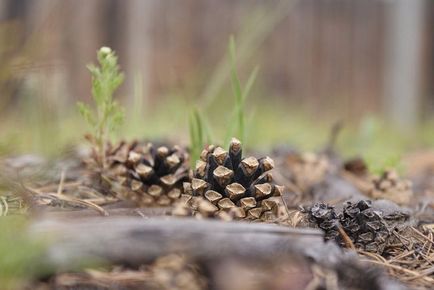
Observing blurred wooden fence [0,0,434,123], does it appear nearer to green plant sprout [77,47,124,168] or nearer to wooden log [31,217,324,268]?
Answer: green plant sprout [77,47,124,168]

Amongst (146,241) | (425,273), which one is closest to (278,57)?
(425,273)

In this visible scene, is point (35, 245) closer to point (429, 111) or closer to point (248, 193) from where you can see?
point (248, 193)

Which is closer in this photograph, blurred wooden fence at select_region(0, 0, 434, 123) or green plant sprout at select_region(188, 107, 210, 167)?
green plant sprout at select_region(188, 107, 210, 167)

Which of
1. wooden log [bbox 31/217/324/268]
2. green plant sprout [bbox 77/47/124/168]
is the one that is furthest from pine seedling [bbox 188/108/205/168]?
wooden log [bbox 31/217/324/268]

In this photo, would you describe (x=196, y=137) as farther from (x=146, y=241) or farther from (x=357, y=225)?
(x=146, y=241)

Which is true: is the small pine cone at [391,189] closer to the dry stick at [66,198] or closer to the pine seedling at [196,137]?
the pine seedling at [196,137]

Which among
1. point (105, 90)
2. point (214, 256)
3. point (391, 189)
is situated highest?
point (105, 90)
